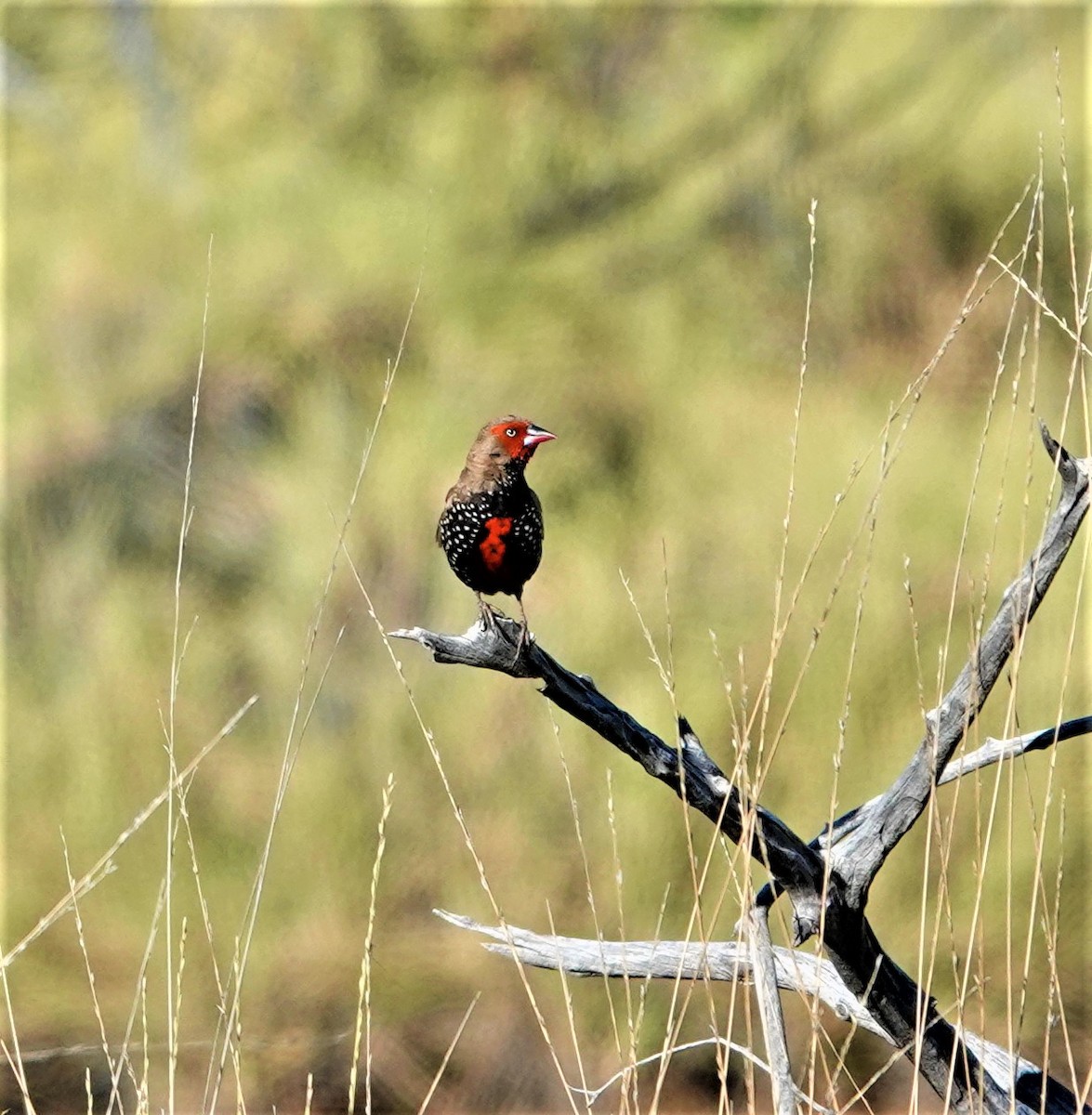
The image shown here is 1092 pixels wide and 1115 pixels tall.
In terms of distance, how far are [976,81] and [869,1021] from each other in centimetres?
407

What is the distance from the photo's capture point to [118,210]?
5332 millimetres

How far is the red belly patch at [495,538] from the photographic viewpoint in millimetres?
2539

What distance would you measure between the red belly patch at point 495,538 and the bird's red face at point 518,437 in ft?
0.41

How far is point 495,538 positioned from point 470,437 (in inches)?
97.9

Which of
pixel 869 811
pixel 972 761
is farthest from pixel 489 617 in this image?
pixel 972 761

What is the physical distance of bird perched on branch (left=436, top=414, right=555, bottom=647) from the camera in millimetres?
2541

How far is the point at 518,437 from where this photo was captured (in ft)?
8.50

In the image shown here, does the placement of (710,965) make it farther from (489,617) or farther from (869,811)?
(489,617)

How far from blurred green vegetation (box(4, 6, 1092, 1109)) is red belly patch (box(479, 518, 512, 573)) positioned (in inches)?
76.6

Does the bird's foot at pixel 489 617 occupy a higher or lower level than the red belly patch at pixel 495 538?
lower

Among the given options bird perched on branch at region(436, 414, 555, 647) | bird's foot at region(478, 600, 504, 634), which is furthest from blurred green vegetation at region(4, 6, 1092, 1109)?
bird's foot at region(478, 600, 504, 634)

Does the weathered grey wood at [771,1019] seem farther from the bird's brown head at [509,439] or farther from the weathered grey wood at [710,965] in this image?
the bird's brown head at [509,439]

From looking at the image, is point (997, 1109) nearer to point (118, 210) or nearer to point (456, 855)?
point (456, 855)

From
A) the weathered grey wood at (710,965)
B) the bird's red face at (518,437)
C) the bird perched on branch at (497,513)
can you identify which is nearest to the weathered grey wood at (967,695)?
the weathered grey wood at (710,965)
